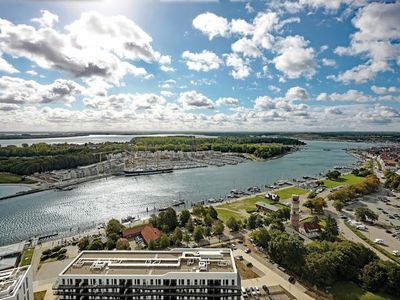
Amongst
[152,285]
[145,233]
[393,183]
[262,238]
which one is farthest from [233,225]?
[393,183]

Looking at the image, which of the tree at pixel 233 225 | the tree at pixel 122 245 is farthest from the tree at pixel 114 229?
the tree at pixel 233 225

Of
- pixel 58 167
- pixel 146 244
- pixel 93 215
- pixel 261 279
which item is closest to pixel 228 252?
pixel 261 279

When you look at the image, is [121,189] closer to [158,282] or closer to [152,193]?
[152,193]

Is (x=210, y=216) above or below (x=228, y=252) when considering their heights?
below

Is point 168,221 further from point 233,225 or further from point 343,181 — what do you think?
point 343,181

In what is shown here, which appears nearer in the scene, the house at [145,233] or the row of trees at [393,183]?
the house at [145,233]

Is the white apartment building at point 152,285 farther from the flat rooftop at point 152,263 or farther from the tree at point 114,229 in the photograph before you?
the tree at point 114,229
